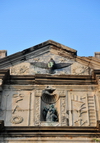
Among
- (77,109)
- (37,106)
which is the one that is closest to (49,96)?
(37,106)

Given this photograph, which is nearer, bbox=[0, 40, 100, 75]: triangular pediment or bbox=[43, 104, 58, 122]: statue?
bbox=[43, 104, 58, 122]: statue

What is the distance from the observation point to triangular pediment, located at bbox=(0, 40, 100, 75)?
15055 millimetres

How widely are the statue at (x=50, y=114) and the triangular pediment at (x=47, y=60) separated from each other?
1777 millimetres

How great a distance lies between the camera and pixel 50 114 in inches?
533

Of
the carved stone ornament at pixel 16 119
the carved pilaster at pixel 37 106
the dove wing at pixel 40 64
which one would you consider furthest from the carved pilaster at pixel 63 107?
the dove wing at pixel 40 64

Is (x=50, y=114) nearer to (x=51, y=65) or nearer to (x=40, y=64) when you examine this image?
(x=51, y=65)

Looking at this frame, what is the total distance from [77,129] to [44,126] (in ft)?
3.56

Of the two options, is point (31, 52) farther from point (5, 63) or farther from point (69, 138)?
point (69, 138)

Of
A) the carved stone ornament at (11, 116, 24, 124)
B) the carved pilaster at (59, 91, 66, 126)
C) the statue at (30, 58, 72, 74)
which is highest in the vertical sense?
the statue at (30, 58, 72, 74)

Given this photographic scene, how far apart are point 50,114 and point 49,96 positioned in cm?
91

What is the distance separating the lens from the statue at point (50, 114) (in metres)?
13.4

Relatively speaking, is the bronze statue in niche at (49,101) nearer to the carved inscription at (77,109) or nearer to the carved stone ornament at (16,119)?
the carved inscription at (77,109)

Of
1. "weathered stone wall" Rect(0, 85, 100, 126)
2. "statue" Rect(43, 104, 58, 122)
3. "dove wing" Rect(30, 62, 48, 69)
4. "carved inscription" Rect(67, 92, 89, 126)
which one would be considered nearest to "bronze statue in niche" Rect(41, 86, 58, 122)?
"statue" Rect(43, 104, 58, 122)

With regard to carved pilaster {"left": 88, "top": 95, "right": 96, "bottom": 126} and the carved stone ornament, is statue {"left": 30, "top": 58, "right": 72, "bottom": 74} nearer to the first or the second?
carved pilaster {"left": 88, "top": 95, "right": 96, "bottom": 126}
